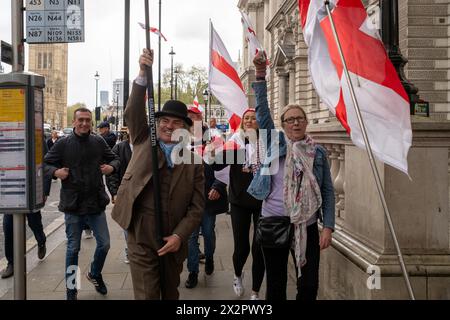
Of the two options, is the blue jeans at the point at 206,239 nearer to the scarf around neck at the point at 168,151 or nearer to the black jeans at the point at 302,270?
the black jeans at the point at 302,270

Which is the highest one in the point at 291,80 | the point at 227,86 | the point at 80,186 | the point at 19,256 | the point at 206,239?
the point at 291,80

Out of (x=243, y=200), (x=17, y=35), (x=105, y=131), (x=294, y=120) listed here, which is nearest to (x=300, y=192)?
(x=294, y=120)

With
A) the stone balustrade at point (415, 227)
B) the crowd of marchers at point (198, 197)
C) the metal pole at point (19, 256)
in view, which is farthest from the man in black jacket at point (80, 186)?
the stone balustrade at point (415, 227)

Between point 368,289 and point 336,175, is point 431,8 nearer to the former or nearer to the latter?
point 336,175

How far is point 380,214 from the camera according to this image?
4055mm

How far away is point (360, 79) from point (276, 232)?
1372mm

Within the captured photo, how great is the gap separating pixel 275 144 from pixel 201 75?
60.7 meters

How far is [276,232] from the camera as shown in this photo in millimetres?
3818

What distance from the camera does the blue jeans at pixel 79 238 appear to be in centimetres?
518

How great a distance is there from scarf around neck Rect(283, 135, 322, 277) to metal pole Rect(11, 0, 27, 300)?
214cm

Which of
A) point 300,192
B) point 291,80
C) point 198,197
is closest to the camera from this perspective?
point 198,197

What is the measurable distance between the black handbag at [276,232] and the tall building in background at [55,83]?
71.7 metres

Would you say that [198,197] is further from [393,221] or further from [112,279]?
[112,279]

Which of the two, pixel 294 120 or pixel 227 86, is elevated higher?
pixel 227 86
